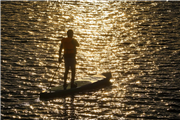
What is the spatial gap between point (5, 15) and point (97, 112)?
20.4m

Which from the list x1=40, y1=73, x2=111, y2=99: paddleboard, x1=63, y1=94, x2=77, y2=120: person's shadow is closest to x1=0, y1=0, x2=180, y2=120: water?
x1=63, y1=94, x2=77, y2=120: person's shadow

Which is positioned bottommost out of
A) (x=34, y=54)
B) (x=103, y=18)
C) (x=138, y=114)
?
(x=138, y=114)

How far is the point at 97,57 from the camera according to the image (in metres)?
19.7

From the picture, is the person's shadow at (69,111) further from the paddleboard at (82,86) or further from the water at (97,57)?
the paddleboard at (82,86)

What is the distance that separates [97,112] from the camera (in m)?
12.2

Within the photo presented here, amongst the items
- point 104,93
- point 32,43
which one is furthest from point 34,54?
point 104,93

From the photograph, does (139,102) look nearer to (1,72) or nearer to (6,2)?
(1,72)

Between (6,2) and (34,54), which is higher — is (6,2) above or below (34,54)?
above

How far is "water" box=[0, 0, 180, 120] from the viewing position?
12.7 metres

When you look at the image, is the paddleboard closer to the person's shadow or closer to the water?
the water

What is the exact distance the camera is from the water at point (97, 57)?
12.7 m

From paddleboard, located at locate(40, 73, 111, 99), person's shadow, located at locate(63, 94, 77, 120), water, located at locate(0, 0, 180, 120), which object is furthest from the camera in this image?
paddleboard, located at locate(40, 73, 111, 99)

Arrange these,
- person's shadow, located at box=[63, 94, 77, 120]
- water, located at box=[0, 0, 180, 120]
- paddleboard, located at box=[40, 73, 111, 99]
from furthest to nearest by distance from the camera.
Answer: paddleboard, located at box=[40, 73, 111, 99] < water, located at box=[0, 0, 180, 120] < person's shadow, located at box=[63, 94, 77, 120]

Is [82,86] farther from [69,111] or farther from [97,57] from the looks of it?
[97,57]
